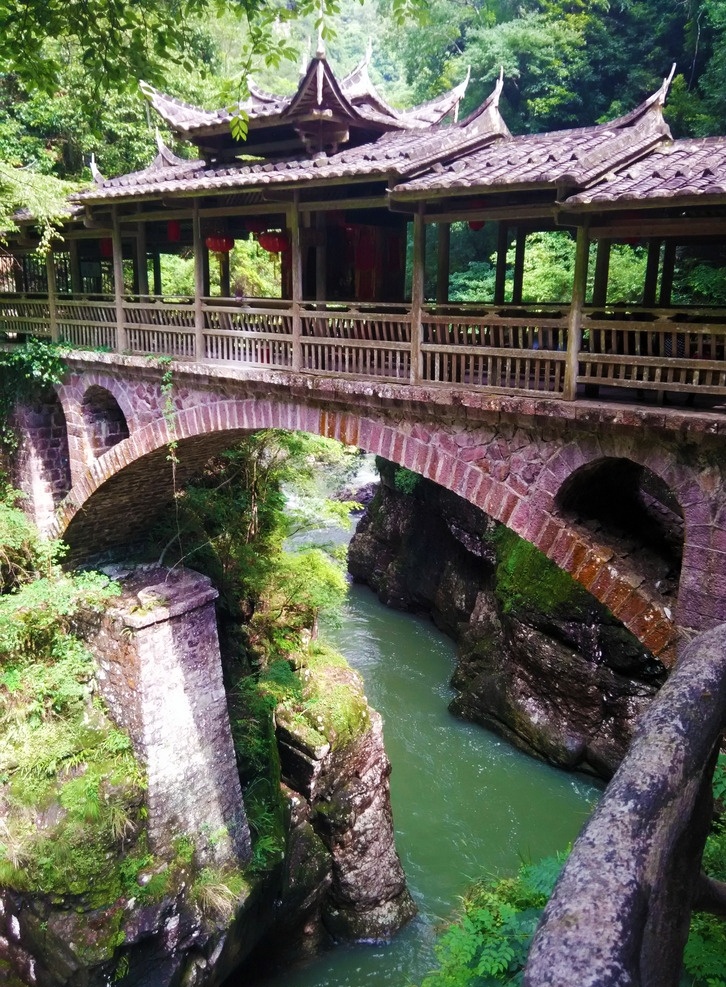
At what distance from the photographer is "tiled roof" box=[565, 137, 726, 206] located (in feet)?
19.1

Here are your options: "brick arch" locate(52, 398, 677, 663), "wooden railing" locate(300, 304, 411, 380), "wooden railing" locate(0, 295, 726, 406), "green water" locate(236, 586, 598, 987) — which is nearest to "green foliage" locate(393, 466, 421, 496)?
"green water" locate(236, 586, 598, 987)

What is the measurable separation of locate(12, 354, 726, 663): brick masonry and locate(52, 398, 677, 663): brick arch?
1 cm

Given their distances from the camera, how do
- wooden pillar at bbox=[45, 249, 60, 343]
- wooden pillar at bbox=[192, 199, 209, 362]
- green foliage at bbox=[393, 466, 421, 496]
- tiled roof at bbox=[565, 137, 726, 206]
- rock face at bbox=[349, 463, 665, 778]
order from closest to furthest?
tiled roof at bbox=[565, 137, 726, 206] → wooden pillar at bbox=[192, 199, 209, 362] → wooden pillar at bbox=[45, 249, 60, 343] → rock face at bbox=[349, 463, 665, 778] → green foliage at bbox=[393, 466, 421, 496]

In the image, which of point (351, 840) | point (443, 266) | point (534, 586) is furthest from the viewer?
point (534, 586)

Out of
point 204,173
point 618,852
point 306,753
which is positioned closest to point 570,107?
point 204,173

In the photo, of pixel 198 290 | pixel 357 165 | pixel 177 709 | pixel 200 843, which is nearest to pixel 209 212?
pixel 198 290

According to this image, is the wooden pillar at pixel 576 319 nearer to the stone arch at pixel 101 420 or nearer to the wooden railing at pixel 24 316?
the stone arch at pixel 101 420

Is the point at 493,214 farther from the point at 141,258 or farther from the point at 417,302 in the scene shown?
the point at 141,258

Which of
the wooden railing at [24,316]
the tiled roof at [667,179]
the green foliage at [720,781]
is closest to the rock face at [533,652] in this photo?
the green foliage at [720,781]

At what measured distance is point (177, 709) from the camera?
10.9m

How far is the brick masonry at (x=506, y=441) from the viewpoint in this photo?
6293mm

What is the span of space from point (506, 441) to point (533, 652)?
8186mm

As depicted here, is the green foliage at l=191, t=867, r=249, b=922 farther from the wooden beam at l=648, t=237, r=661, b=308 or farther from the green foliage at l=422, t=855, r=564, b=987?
the wooden beam at l=648, t=237, r=661, b=308

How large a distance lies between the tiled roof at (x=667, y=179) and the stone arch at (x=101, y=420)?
922cm
